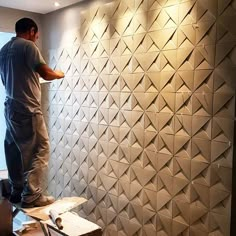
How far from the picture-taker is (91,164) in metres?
3.51

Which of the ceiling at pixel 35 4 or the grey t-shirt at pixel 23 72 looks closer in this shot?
the grey t-shirt at pixel 23 72

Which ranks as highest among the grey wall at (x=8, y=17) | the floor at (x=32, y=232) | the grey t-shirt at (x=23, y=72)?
the grey wall at (x=8, y=17)

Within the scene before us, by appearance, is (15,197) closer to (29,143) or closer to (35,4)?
(29,143)

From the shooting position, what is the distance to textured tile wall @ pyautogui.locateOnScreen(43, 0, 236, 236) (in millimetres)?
2291

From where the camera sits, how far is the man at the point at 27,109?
2.49 metres

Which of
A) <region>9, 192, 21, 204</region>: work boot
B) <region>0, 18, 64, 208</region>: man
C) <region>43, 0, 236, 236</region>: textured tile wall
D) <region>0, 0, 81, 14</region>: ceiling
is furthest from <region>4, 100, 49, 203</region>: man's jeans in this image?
<region>0, 0, 81, 14</region>: ceiling

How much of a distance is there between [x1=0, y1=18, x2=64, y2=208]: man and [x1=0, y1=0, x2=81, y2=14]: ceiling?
3.96 feet

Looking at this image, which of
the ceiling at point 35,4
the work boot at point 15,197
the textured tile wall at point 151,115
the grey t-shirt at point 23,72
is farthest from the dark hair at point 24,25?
the work boot at point 15,197

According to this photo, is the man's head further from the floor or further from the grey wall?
the floor

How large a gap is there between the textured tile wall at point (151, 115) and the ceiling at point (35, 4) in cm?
31

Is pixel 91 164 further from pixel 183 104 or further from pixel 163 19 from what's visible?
pixel 163 19

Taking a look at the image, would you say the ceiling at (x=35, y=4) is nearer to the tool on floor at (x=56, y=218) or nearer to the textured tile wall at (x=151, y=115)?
the textured tile wall at (x=151, y=115)

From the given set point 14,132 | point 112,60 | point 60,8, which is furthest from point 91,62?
point 14,132

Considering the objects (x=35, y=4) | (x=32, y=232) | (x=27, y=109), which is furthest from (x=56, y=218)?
(x=35, y=4)
